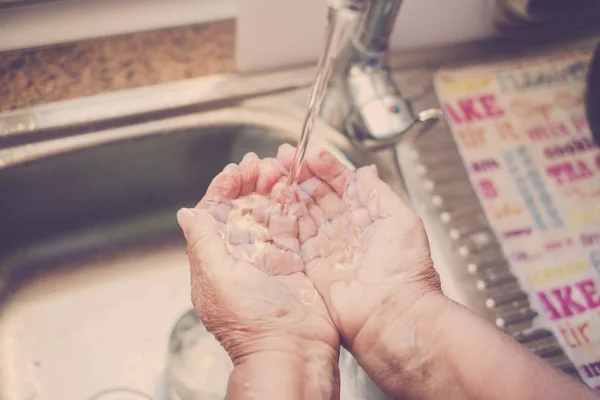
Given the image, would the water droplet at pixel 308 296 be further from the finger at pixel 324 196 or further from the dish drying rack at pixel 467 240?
the dish drying rack at pixel 467 240

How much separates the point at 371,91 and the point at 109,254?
1.46ft

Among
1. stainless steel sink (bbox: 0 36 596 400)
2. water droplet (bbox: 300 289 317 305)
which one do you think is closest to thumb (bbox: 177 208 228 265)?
water droplet (bbox: 300 289 317 305)

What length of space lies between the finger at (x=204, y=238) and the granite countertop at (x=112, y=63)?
0.28 metres

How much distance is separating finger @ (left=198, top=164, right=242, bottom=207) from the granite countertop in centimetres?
24

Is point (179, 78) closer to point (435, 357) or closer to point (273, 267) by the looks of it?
point (273, 267)

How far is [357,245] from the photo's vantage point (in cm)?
67

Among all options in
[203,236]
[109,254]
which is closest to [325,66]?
[203,236]

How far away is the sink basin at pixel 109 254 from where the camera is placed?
76cm

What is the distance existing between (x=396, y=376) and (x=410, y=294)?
0.29 ft

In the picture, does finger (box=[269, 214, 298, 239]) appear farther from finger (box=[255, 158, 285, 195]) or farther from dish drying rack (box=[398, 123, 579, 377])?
dish drying rack (box=[398, 123, 579, 377])

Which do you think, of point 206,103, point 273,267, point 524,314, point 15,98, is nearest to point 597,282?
point 524,314

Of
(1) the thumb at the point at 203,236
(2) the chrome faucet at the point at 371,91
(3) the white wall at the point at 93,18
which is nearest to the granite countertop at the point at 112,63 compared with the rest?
(3) the white wall at the point at 93,18

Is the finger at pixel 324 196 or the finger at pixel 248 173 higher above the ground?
the finger at pixel 248 173

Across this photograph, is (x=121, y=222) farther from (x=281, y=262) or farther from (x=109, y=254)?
(x=281, y=262)
